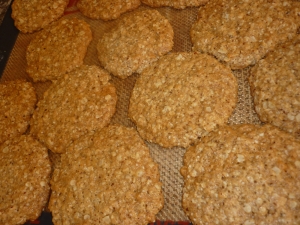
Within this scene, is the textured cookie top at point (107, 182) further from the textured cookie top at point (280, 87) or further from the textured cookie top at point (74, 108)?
the textured cookie top at point (280, 87)

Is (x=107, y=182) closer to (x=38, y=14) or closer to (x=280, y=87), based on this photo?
(x=280, y=87)

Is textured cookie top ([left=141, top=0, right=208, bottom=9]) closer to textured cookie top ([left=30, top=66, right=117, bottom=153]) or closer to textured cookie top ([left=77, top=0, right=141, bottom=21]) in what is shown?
textured cookie top ([left=77, top=0, right=141, bottom=21])

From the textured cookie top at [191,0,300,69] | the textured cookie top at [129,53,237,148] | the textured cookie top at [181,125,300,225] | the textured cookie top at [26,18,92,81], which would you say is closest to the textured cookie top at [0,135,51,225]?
the textured cookie top at [26,18,92,81]

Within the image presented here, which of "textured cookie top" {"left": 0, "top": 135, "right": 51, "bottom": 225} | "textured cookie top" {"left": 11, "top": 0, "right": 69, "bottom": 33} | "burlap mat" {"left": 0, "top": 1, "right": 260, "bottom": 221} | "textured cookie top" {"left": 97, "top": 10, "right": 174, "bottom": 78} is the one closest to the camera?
"burlap mat" {"left": 0, "top": 1, "right": 260, "bottom": 221}

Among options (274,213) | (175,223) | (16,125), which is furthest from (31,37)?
(274,213)

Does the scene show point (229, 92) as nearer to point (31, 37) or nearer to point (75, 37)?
point (75, 37)

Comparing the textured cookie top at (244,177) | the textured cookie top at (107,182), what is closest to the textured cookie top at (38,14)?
the textured cookie top at (107,182)

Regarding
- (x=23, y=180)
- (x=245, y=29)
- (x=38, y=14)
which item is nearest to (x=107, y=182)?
(x=23, y=180)
